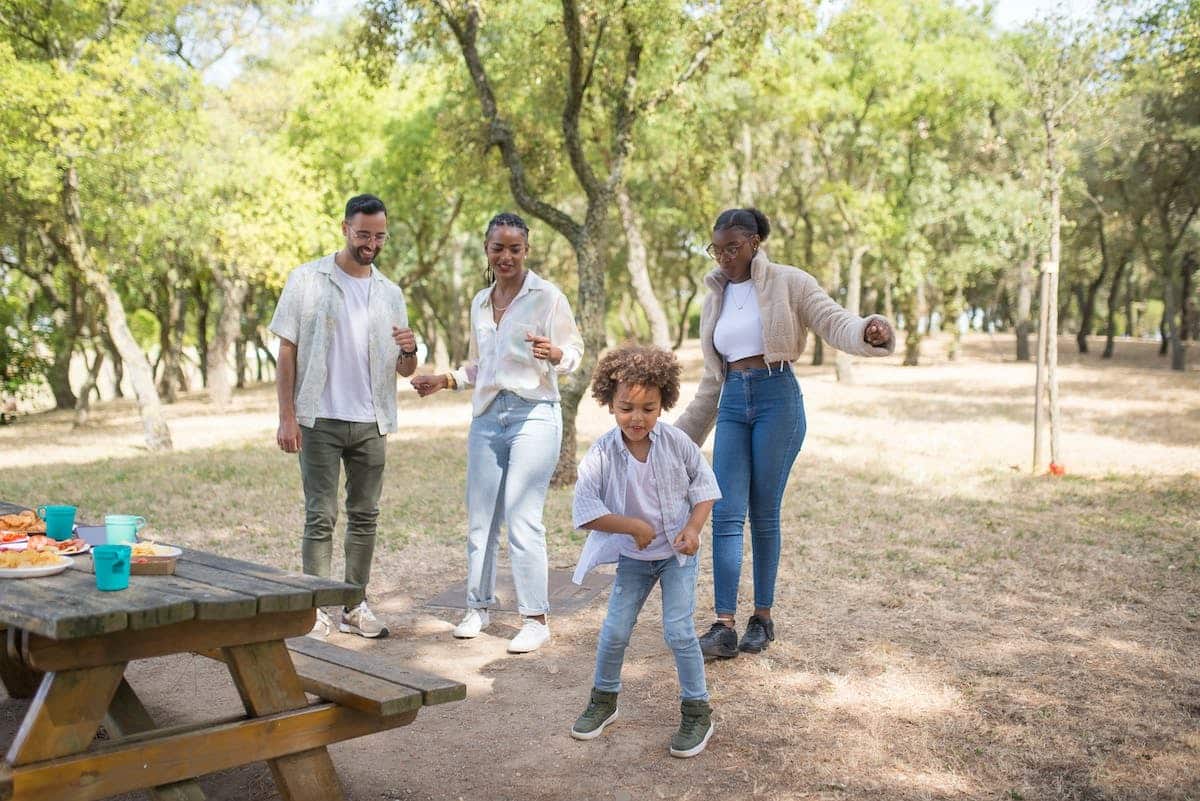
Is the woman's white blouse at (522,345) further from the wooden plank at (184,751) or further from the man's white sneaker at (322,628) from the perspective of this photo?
the wooden plank at (184,751)

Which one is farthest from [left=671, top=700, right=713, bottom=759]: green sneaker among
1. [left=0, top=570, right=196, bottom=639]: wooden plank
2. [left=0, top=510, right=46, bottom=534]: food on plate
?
[left=0, top=510, right=46, bottom=534]: food on plate

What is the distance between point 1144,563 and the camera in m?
6.88

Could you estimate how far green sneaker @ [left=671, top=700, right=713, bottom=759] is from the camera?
383 centimetres

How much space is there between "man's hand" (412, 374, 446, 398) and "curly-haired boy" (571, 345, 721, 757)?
1.43 metres

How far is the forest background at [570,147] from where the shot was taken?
1127 cm

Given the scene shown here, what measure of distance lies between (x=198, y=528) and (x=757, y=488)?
554 cm

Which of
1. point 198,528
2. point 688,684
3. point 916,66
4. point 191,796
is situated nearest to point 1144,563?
point 688,684

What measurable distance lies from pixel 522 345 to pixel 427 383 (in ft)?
1.68

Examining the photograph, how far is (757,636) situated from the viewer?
510cm

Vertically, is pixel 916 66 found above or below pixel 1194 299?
above

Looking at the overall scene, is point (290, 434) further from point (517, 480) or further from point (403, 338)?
point (517, 480)

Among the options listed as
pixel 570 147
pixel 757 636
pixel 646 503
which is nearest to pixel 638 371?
pixel 646 503

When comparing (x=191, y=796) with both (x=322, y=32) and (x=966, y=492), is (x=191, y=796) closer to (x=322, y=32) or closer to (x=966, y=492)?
(x=966, y=492)

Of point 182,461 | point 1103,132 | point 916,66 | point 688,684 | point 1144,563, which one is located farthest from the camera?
point 1103,132
